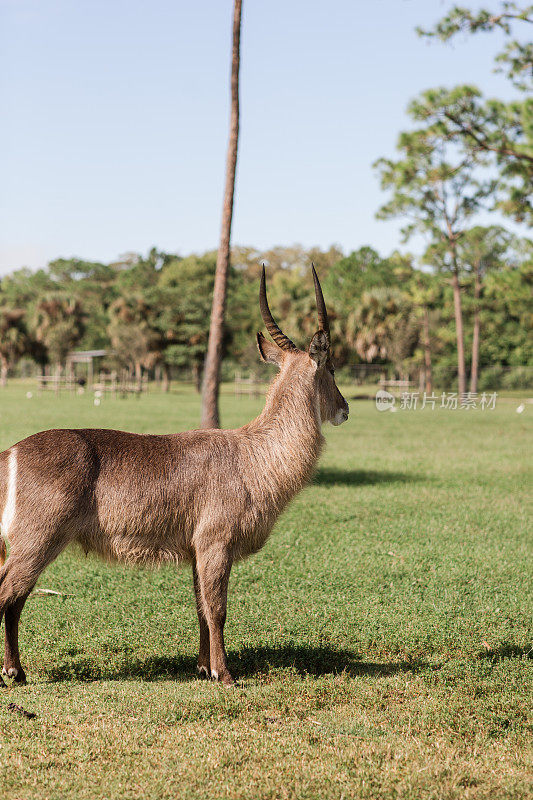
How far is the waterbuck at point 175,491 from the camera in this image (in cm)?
409

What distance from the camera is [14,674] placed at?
14.6 ft

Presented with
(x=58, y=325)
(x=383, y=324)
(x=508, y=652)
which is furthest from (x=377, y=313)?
(x=508, y=652)

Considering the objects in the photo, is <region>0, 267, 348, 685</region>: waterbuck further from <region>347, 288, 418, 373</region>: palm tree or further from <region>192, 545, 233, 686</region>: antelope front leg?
<region>347, 288, 418, 373</region>: palm tree

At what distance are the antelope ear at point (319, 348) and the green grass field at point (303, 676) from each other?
2011 mm

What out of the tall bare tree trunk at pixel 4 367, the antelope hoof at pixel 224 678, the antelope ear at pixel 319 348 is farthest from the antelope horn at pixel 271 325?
the tall bare tree trunk at pixel 4 367

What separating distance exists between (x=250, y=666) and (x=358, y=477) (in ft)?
30.2

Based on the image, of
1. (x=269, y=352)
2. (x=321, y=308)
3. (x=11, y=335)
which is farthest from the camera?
(x=11, y=335)

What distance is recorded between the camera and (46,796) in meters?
3.16

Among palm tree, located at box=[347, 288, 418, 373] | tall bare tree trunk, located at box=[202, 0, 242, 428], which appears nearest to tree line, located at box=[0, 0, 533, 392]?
palm tree, located at box=[347, 288, 418, 373]

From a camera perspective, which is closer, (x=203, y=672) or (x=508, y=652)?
(x=203, y=672)

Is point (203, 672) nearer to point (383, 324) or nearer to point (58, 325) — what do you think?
point (383, 324)

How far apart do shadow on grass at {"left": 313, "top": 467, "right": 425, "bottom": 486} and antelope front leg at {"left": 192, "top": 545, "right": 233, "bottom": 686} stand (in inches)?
339

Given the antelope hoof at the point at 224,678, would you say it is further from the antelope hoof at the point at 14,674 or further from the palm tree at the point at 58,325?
the palm tree at the point at 58,325

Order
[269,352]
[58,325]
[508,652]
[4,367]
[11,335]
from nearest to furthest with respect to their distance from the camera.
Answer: [269,352] → [508,652] → [58,325] → [11,335] → [4,367]
